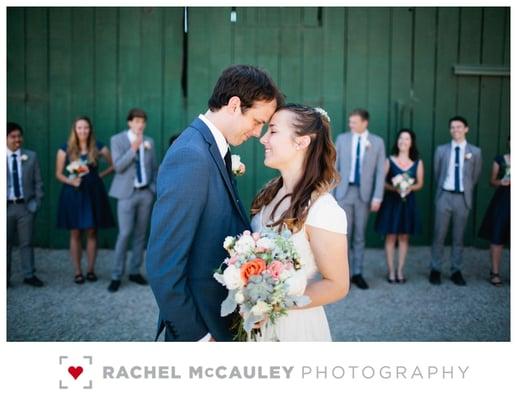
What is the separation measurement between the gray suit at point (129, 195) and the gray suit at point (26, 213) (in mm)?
883

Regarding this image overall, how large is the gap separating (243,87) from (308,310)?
113cm

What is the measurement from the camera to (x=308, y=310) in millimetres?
2883

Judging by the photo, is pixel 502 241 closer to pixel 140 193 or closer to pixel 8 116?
pixel 140 193

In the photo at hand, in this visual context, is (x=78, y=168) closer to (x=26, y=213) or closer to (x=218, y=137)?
(x=26, y=213)

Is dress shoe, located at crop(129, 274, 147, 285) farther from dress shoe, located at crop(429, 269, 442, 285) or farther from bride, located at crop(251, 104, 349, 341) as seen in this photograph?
bride, located at crop(251, 104, 349, 341)

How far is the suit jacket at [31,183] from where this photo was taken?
666 cm

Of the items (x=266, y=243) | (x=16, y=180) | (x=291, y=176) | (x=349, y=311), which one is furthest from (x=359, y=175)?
(x=266, y=243)

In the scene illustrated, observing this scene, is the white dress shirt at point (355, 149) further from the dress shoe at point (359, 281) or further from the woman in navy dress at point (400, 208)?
the dress shoe at point (359, 281)

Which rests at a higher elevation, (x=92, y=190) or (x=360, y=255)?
(x=92, y=190)

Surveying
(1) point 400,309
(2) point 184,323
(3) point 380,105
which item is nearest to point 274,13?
(3) point 380,105

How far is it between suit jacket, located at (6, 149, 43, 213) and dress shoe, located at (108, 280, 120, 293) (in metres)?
1.28

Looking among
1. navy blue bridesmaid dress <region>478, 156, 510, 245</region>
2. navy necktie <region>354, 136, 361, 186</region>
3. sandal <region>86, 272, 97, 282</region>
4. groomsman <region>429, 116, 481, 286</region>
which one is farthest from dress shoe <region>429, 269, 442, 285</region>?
sandal <region>86, 272, 97, 282</region>
